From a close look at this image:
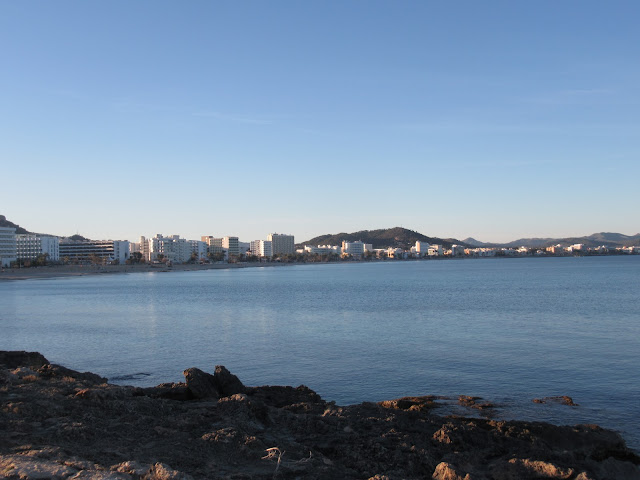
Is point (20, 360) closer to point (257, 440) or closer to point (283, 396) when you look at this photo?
point (283, 396)

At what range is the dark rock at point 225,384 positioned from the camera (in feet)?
43.3

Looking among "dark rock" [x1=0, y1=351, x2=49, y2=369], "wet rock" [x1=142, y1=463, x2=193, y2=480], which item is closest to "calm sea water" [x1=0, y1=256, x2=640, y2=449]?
"dark rock" [x1=0, y1=351, x2=49, y2=369]

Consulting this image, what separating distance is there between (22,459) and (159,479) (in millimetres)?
1868

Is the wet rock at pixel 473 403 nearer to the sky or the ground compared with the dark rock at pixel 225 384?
nearer to the ground

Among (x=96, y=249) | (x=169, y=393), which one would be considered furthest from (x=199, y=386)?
(x=96, y=249)

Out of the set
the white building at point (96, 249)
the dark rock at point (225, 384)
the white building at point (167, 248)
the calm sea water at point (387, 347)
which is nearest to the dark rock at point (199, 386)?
the dark rock at point (225, 384)

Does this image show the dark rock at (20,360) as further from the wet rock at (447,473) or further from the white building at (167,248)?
the white building at (167,248)

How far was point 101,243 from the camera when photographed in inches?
6969

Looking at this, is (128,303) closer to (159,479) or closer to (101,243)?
(159,479)

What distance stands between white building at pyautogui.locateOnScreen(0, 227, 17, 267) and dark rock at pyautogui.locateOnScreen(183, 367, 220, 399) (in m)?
134

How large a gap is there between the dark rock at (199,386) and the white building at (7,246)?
13431 centimetres

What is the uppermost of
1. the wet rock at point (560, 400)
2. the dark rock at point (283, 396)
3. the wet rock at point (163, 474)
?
the wet rock at point (163, 474)

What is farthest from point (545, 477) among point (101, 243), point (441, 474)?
point (101, 243)

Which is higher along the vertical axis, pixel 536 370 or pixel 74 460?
pixel 74 460
